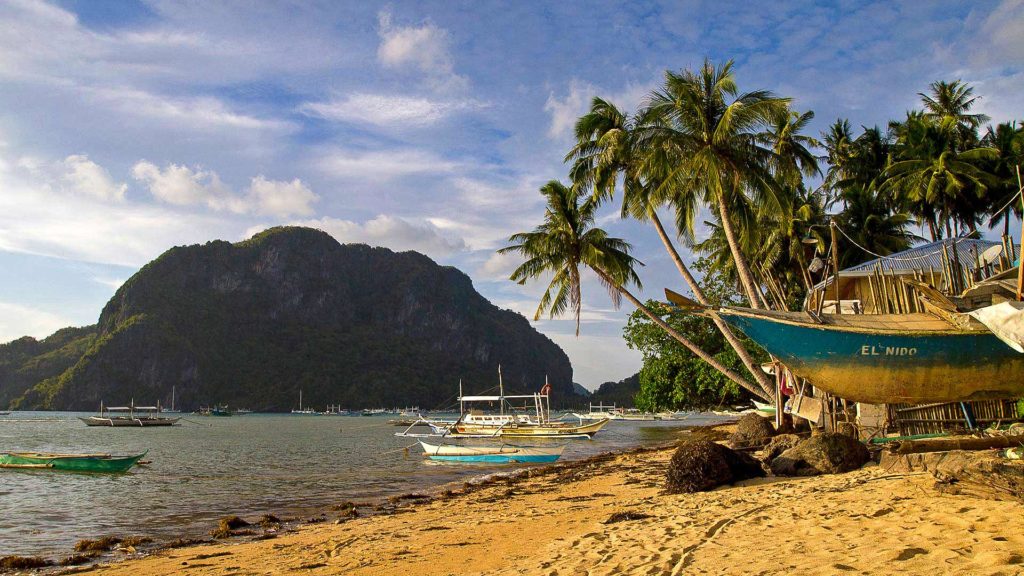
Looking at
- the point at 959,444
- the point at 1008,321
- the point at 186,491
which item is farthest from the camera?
the point at 186,491

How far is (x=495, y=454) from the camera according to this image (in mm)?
21859

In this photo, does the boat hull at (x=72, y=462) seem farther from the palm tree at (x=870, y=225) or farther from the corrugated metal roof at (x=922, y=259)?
the palm tree at (x=870, y=225)

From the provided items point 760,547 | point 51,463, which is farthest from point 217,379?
point 760,547

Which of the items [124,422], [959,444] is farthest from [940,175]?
[124,422]

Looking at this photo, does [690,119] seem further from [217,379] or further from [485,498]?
[217,379]

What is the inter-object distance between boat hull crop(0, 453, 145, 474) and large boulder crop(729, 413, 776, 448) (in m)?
19.9

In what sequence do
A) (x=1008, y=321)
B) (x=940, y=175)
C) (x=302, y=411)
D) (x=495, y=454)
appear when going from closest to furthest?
(x=1008, y=321) < (x=495, y=454) < (x=940, y=175) < (x=302, y=411)

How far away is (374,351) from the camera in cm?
17275

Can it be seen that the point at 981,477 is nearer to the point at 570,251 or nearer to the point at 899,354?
the point at 899,354

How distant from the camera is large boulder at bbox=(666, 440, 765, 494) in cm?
1030

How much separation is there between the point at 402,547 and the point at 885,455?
24.3 feet

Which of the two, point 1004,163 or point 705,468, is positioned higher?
point 1004,163

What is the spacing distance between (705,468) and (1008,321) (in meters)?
4.81

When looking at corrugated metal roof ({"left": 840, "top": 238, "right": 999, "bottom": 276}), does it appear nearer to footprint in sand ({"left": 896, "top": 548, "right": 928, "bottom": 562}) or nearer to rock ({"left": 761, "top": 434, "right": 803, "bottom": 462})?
rock ({"left": 761, "top": 434, "right": 803, "bottom": 462})
